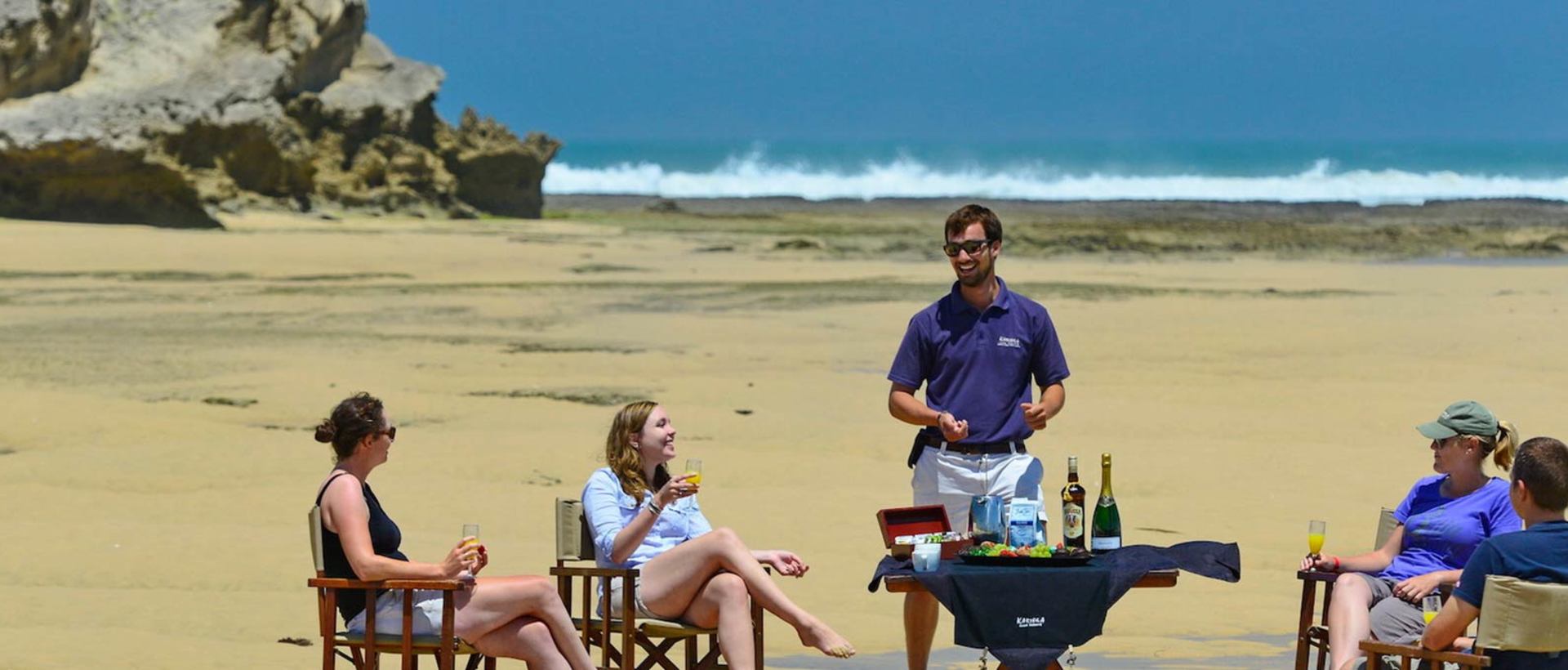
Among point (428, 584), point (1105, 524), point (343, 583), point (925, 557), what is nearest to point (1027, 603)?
point (925, 557)

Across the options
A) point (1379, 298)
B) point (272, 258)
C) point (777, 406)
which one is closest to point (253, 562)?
point (777, 406)

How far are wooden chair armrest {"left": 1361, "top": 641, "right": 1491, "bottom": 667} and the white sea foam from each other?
61.5 m

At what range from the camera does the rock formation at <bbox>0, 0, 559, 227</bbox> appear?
30859mm

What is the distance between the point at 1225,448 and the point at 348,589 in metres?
7.56

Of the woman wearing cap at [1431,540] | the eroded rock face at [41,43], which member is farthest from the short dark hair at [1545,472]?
the eroded rock face at [41,43]

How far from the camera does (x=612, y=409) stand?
45.4 feet

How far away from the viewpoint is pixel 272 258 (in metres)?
26.5

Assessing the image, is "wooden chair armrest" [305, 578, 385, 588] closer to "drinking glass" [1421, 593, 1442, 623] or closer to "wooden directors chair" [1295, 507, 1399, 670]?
"wooden directors chair" [1295, 507, 1399, 670]

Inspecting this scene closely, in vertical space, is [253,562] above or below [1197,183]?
below

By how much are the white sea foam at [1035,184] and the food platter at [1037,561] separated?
60868mm

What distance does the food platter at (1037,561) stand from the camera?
579 cm

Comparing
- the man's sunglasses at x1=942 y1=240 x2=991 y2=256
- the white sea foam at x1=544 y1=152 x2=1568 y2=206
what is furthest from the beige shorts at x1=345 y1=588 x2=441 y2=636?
the white sea foam at x1=544 y1=152 x2=1568 y2=206

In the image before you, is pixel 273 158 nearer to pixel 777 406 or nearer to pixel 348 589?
pixel 777 406

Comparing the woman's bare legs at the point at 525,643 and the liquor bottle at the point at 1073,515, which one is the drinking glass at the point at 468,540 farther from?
the liquor bottle at the point at 1073,515
